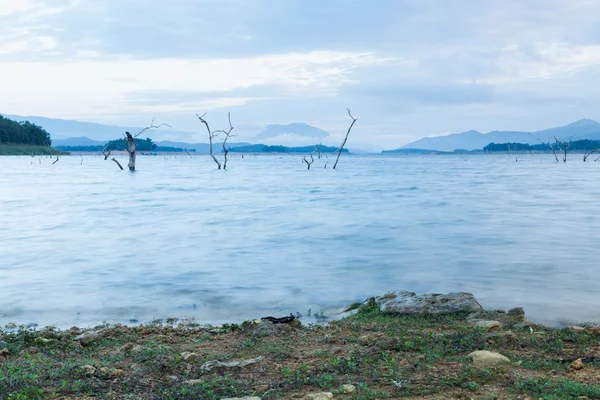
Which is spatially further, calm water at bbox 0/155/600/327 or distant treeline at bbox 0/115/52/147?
distant treeline at bbox 0/115/52/147

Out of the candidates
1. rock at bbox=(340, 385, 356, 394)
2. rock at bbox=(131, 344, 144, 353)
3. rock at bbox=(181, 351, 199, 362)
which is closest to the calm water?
rock at bbox=(131, 344, 144, 353)

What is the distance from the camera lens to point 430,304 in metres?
8.47

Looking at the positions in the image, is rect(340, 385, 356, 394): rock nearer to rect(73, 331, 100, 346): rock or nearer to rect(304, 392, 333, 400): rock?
rect(304, 392, 333, 400): rock

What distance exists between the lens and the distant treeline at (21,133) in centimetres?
13538

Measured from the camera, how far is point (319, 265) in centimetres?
1438

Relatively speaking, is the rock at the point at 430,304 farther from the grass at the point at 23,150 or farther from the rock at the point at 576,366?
the grass at the point at 23,150

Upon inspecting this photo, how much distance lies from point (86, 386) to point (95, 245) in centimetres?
1319

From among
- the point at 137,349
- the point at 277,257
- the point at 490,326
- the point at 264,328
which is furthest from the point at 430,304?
the point at 277,257

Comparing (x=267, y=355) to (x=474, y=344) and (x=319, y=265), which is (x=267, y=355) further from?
(x=319, y=265)

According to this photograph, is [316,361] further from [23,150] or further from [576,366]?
[23,150]

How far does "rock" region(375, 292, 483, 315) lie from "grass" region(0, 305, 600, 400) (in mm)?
444

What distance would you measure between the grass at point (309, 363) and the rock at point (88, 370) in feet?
0.11

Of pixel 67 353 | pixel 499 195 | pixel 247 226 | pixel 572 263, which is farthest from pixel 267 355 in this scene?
pixel 499 195

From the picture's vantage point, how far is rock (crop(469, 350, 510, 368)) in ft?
18.8
